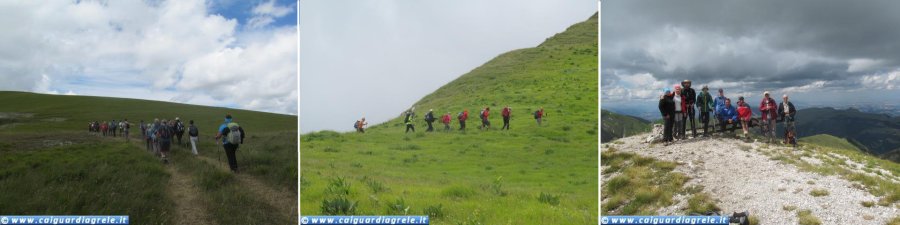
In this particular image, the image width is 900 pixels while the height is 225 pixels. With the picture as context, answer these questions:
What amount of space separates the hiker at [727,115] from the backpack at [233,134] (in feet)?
32.1

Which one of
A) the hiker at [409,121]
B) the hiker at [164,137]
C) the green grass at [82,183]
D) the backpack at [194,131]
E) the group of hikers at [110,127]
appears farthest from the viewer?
the hiker at [409,121]

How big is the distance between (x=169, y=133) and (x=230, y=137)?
1.01 metres

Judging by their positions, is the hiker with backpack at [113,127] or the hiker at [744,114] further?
the hiker at [744,114]

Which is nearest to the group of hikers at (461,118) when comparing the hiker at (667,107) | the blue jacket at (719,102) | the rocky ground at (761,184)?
the rocky ground at (761,184)

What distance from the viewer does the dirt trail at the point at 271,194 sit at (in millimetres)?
7840

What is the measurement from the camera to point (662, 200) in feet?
27.9

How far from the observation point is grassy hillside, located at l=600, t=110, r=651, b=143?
10.8m

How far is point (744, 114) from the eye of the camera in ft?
29.9

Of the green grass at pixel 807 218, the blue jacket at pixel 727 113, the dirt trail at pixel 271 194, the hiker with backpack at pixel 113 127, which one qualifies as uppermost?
the blue jacket at pixel 727 113

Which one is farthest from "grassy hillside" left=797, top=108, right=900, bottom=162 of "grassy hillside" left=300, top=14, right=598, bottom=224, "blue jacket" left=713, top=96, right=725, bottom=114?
"grassy hillside" left=300, top=14, right=598, bottom=224

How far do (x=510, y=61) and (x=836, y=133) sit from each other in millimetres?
8673

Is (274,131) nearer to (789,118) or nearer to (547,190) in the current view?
(547,190)

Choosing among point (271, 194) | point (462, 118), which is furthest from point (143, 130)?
point (462, 118)

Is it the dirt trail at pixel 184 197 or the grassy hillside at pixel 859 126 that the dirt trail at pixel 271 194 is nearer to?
the dirt trail at pixel 184 197
